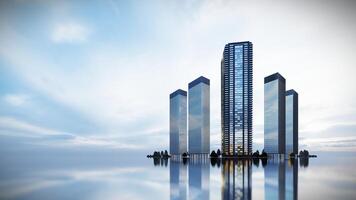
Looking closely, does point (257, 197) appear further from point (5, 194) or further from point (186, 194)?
point (5, 194)

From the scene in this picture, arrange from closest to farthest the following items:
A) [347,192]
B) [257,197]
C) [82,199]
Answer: [257,197] < [82,199] < [347,192]

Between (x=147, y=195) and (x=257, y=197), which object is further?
(x=147, y=195)

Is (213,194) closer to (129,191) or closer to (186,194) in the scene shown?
(186,194)

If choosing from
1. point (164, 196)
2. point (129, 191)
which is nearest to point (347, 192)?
point (164, 196)

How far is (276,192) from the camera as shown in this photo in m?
34.9

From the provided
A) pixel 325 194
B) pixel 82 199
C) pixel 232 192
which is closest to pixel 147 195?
pixel 82 199

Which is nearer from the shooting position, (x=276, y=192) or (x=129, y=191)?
(x=276, y=192)

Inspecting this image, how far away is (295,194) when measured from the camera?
110 feet

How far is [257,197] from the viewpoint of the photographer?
31078 mm

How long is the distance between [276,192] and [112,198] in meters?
20.3

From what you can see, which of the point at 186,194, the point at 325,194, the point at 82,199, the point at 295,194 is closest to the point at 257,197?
the point at 295,194

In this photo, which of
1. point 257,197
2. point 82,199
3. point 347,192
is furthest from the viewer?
point 347,192

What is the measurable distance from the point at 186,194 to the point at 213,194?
10.8ft

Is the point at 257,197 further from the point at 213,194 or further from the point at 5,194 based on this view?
the point at 5,194
